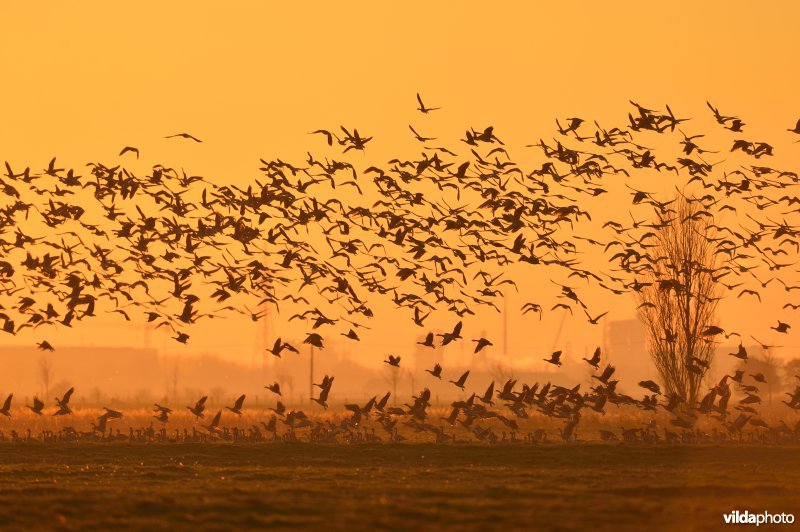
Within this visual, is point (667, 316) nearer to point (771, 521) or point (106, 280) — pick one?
point (106, 280)

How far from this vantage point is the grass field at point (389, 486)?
24328 mm

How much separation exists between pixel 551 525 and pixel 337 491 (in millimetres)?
6129

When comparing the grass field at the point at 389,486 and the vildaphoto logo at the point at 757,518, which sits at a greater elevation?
the grass field at the point at 389,486

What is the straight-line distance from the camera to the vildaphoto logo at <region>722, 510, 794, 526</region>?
24.1 metres

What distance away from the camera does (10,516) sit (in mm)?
25000

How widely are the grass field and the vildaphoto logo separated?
0.44 meters

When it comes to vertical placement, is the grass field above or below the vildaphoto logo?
above

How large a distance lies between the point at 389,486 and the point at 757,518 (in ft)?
26.9

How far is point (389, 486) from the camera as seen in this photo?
1150 inches

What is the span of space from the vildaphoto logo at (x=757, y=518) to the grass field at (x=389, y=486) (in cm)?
44

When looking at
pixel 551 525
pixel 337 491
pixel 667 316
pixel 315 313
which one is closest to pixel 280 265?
pixel 315 313

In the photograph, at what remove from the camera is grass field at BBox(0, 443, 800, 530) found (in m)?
24.3

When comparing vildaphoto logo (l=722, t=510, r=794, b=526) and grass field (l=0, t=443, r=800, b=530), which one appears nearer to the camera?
vildaphoto logo (l=722, t=510, r=794, b=526)

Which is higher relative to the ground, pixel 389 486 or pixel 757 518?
pixel 389 486
